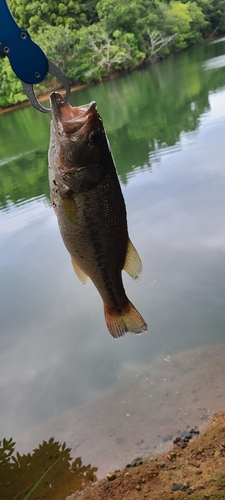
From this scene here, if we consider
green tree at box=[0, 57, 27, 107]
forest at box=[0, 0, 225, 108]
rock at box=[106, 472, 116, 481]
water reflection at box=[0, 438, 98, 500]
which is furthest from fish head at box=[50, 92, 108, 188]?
green tree at box=[0, 57, 27, 107]

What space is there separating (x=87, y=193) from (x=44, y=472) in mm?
3372

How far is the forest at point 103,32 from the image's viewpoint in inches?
1635

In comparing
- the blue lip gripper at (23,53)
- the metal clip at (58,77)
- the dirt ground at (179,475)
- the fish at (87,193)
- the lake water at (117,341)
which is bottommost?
the dirt ground at (179,475)

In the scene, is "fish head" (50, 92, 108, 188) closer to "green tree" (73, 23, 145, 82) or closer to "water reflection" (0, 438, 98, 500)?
"water reflection" (0, 438, 98, 500)

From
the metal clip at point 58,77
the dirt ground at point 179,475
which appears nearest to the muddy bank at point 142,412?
the dirt ground at point 179,475

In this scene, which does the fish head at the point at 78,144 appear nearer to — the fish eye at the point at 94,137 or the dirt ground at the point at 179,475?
the fish eye at the point at 94,137

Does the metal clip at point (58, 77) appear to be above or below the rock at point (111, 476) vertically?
above

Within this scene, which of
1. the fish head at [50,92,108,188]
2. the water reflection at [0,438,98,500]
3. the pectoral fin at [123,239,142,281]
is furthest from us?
the water reflection at [0,438,98,500]

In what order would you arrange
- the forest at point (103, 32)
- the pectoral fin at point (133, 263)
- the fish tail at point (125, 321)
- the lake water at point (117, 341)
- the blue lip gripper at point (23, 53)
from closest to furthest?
the blue lip gripper at point (23, 53) < the pectoral fin at point (133, 263) < the fish tail at point (125, 321) < the lake water at point (117, 341) < the forest at point (103, 32)

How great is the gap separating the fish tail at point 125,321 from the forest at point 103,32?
37.5 m

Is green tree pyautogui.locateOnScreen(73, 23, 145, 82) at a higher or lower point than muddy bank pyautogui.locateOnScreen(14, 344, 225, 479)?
higher

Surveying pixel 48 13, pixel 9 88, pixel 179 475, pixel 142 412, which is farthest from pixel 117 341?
pixel 48 13

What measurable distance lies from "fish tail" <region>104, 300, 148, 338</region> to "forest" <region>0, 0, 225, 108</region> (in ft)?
123

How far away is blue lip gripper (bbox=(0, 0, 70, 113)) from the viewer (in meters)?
1.60
